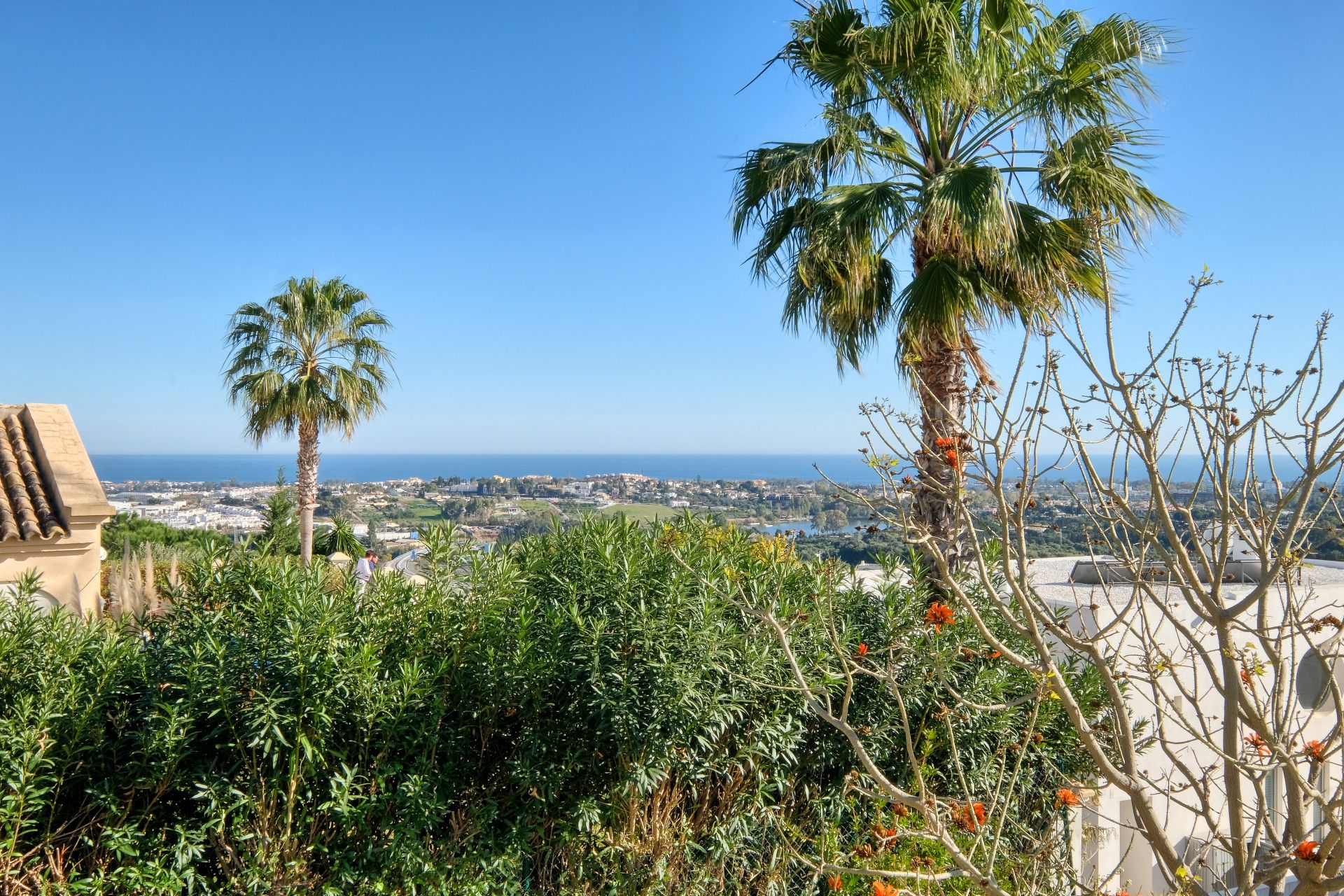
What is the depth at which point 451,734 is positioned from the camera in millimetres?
3004

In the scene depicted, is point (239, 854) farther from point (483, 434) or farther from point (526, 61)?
point (483, 434)

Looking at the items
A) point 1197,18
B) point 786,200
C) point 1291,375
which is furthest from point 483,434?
point 1291,375

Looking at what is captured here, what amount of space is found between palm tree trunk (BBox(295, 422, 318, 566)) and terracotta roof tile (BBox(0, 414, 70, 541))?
6.17 meters

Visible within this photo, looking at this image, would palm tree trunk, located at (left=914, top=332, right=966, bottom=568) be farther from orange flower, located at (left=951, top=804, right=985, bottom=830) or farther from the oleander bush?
orange flower, located at (left=951, top=804, right=985, bottom=830)

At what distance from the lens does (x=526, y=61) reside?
966 cm

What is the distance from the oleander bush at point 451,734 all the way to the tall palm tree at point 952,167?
2.72 metres

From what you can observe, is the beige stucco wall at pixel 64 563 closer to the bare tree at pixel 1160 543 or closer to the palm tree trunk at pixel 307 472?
the palm tree trunk at pixel 307 472

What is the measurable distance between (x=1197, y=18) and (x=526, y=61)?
290 inches

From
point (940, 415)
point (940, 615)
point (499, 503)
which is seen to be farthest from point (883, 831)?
point (499, 503)

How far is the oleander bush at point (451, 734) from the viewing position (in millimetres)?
2617

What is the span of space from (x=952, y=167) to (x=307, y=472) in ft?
49.9

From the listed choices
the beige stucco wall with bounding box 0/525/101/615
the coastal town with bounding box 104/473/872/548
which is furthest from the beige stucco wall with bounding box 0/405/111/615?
the coastal town with bounding box 104/473/872/548

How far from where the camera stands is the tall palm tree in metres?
5.71

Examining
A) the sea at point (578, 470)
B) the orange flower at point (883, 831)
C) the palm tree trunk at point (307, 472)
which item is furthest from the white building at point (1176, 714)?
the palm tree trunk at point (307, 472)
